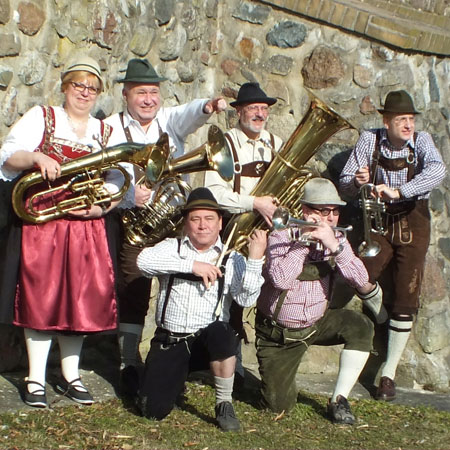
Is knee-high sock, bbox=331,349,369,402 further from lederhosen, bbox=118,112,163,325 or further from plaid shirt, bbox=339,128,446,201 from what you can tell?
lederhosen, bbox=118,112,163,325

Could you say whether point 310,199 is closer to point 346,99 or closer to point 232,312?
point 232,312

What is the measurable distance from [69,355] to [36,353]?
188mm

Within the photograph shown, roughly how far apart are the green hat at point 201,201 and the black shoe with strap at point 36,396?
45.6 inches

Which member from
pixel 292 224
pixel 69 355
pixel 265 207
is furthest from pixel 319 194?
pixel 69 355

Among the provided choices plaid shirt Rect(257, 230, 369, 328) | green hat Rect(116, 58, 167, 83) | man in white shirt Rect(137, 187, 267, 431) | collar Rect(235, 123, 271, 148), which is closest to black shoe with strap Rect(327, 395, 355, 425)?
plaid shirt Rect(257, 230, 369, 328)

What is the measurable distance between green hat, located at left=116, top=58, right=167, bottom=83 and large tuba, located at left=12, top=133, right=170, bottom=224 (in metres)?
0.46

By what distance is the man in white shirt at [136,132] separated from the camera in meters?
5.11

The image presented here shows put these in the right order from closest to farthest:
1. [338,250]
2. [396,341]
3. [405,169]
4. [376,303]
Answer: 1. [338,250]
2. [405,169]
3. [396,341]
4. [376,303]

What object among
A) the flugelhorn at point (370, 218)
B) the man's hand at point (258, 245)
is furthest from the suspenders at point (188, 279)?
the flugelhorn at point (370, 218)

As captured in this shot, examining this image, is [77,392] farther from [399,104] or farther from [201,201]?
[399,104]

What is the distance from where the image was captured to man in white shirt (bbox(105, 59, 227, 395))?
5.11m

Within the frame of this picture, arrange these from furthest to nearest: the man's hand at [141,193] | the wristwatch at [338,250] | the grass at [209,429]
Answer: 1. the man's hand at [141,193]
2. the wristwatch at [338,250]
3. the grass at [209,429]

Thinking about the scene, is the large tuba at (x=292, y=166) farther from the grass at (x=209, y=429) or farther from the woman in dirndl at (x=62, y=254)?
the grass at (x=209, y=429)

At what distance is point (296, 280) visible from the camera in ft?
16.5
